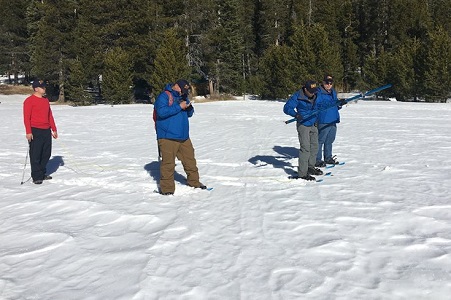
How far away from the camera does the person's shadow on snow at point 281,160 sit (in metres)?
9.48

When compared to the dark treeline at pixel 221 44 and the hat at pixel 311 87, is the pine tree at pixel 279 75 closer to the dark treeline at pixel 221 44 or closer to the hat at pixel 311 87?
the dark treeline at pixel 221 44

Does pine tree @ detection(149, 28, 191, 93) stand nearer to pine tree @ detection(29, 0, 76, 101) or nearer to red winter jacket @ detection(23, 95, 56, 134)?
pine tree @ detection(29, 0, 76, 101)

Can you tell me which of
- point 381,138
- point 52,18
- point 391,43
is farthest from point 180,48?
point 381,138

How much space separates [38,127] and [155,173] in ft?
8.48

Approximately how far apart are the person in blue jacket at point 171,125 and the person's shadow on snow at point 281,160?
114 inches

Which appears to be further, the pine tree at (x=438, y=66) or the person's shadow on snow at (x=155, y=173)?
the pine tree at (x=438, y=66)

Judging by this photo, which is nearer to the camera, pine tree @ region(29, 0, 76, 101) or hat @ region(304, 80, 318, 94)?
hat @ region(304, 80, 318, 94)

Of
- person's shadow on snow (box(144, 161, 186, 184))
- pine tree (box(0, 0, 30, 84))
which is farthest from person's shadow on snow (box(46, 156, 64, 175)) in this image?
pine tree (box(0, 0, 30, 84))

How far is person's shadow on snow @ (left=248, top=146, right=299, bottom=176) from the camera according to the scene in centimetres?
948

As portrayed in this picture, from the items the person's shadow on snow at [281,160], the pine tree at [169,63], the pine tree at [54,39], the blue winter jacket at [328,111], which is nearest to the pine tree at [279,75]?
the pine tree at [169,63]

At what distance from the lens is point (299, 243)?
493cm

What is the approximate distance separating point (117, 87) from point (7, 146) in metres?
27.7

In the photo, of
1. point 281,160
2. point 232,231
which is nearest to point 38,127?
point 232,231

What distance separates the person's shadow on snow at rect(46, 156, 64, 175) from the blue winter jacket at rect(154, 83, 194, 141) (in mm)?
3991
